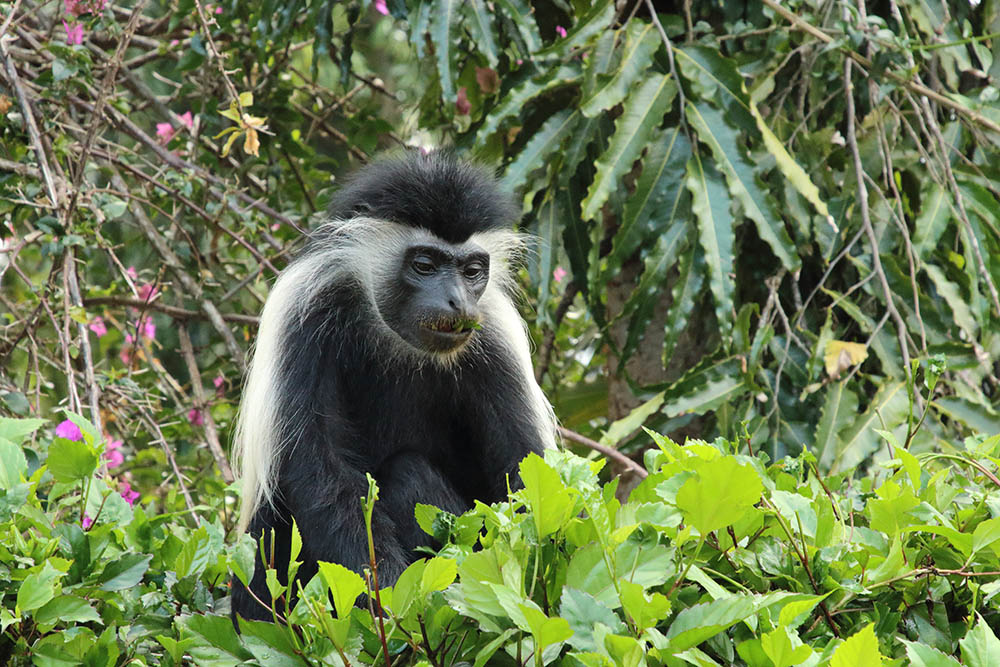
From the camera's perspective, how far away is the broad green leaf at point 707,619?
3.85 feet

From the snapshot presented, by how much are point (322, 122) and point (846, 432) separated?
2426mm

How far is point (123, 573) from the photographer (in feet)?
5.25

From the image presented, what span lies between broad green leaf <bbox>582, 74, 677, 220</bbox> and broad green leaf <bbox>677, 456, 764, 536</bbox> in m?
1.66

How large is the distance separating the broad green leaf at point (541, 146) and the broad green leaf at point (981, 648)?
6.88 feet

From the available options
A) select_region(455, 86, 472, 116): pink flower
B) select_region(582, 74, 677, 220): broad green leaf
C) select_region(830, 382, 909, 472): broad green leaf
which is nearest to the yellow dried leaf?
select_region(830, 382, 909, 472): broad green leaf

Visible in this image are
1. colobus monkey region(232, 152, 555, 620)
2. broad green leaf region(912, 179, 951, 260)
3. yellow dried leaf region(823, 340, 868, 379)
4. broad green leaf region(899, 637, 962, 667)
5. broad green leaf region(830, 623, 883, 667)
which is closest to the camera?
broad green leaf region(830, 623, 883, 667)

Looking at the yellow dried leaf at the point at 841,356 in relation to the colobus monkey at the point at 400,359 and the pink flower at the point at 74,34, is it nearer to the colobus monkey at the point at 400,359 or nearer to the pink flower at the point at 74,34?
the colobus monkey at the point at 400,359

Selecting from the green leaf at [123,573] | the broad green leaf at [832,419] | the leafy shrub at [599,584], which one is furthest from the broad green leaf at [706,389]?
the green leaf at [123,573]

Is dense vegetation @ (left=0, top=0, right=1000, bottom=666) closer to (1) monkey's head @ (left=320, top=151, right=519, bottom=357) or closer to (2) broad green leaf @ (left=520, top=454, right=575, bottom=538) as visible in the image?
(2) broad green leaf @ (left=520, top=454, right=575, bottom=538)

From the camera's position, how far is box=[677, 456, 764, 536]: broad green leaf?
1.22 m

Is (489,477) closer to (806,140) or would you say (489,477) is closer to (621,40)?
(621,40)

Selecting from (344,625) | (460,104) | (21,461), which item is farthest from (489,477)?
(460,104)

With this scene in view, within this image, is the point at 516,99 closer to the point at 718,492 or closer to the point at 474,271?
the point at 474,271

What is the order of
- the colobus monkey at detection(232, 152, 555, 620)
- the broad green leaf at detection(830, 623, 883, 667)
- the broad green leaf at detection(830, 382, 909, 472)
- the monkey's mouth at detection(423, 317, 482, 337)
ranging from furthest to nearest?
the broad green leaf at detection(830, 382, 909, 472) < the monkey's mouth at detection(423, 317, 482, 337) < the colobus monkey at detection(232, 152, 555, 620) < the broad green leaf at detection(830, 623, 883, 667)
